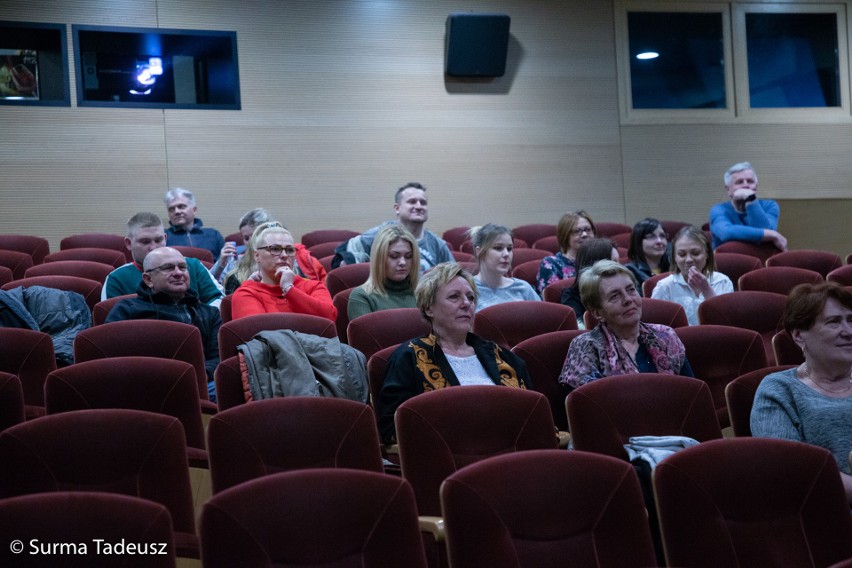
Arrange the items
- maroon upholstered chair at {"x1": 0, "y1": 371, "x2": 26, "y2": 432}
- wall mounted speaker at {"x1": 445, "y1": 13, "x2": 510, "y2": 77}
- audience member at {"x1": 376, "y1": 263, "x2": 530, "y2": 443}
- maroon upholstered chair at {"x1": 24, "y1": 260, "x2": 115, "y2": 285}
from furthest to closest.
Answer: wall mounted speaker at {"x1": 445, "y1": 13, "x2": 510, "y2": 77} < maroon upholstered chair at {"x1": 24, "y1": 260, "x2": 115, "y2": 285} < audience member at {"x1": 376, "y1": 263, "x2": 530, "y2": 443} < maroon upholstered chair at {"x1": 0, "y1": 371, "x2": 26, "y2": 432}

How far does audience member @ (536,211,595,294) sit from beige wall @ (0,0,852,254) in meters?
2.11

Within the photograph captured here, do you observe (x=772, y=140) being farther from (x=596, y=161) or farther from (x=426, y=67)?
(x=426, y=67)

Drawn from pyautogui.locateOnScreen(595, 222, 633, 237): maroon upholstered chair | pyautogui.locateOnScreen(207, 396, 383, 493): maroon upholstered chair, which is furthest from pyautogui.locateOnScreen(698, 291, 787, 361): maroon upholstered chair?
pyautogui.locateOnScreen(595, 222, 633, 237): maroon upholstered chair

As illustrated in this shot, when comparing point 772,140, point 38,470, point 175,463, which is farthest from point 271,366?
point 772,140

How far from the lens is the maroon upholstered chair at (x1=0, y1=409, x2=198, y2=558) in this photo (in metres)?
2.00

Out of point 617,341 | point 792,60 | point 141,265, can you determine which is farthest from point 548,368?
point 792,60

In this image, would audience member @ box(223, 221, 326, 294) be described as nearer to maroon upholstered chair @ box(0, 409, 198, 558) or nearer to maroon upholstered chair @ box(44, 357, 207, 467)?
maroon upholstered chair @ box(44, 357, 207, 467)

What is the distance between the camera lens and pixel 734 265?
179 inches

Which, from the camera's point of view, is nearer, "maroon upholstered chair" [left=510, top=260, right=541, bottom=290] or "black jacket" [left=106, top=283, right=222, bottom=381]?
"black jacket" [left=106, top=283, right=222, bottom=381]

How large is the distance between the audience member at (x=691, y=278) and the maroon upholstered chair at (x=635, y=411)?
4.44 feet

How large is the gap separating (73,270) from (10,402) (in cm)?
200

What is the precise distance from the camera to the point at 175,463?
2137mm

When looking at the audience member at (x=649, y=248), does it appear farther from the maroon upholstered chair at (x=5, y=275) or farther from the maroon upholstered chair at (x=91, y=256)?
the maroon upholstered chair at (x=5, y=275)

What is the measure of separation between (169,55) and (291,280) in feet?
10.1
